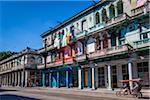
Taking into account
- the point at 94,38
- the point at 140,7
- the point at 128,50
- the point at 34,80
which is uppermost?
the point at 140,7

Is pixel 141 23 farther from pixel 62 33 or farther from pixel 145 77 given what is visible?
pixel 62 33

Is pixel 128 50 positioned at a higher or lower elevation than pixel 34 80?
higher

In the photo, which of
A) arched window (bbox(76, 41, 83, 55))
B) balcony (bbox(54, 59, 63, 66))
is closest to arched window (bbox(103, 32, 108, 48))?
arched window (bbox(76, 41, 83, 55))

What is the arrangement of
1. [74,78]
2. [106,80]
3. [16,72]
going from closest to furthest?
[106,80]
[74,78]
[16,72]

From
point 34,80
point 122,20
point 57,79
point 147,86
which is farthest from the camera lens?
point 34,80

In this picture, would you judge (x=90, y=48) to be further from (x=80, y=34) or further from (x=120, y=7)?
(x=120, y=7)

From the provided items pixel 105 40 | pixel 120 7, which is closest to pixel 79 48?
pixel 105 40

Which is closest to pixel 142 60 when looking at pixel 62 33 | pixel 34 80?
pixel 62 33

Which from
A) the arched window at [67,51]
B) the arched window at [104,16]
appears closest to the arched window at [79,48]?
the arched window at [67,51]

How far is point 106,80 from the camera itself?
36031 mm

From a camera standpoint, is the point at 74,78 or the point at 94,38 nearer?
the point at 94,38

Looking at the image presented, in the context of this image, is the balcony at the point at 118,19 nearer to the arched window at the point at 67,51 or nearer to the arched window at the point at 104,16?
the arched window at the point at 104,16

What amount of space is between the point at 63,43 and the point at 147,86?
2078 centimetres

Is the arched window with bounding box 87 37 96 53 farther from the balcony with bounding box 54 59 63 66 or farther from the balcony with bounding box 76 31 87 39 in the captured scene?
the balcony with bounding box 54 59 63 66
